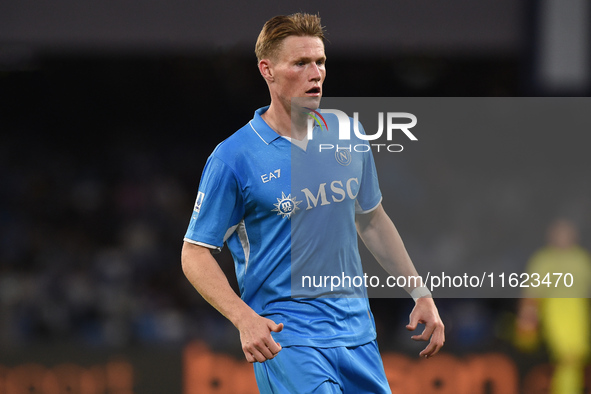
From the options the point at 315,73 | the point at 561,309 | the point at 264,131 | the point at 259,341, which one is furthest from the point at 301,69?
the point at 561,309

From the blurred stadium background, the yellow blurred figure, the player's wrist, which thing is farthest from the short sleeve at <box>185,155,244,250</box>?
the yellow blurred figure

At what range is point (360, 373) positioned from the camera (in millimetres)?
2811

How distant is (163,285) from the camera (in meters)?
7.49

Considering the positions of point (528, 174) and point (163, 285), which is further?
point (163, 285)

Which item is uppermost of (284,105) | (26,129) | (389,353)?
(26,129)

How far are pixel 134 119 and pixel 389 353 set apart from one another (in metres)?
3.65

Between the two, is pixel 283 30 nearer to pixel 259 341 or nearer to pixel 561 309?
pixel 259 341

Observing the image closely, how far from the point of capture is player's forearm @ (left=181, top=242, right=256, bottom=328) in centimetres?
263

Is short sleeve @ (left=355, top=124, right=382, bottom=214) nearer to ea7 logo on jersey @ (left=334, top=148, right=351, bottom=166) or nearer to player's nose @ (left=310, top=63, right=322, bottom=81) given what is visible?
ea7 logo on jersey @ (left=334, top=148, right=351, bottom=166)

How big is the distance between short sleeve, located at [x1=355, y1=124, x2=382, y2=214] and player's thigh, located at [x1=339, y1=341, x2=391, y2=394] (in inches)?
20.4

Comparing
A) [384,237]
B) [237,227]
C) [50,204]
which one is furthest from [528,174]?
[50,204]

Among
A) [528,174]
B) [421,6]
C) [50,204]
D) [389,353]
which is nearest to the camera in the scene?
[528,174]

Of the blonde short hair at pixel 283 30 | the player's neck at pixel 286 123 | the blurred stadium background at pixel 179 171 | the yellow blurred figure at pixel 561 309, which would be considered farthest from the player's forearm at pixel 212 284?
the yellow blurred figure at pixel 561 309

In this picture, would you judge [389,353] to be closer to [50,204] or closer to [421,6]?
[421,6]
